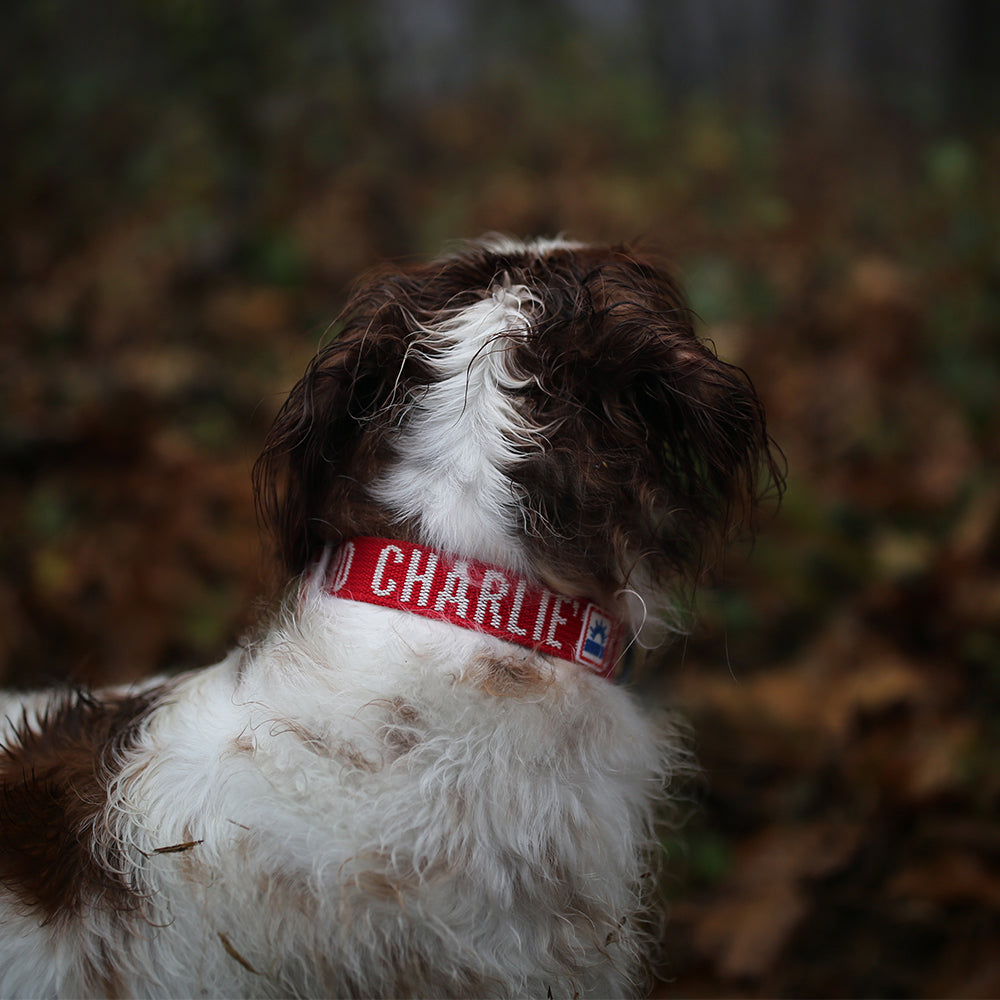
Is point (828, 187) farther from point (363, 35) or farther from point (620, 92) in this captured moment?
point (363, 35)

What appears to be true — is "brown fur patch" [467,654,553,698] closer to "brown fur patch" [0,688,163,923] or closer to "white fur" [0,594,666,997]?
"white fur" [0,594,666,997]

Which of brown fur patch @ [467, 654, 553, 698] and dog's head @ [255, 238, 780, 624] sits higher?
dog's head @ [255, 238, 780, 624]

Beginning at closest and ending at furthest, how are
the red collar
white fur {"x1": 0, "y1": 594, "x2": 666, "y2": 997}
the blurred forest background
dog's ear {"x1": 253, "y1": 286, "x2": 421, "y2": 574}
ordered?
white fur {"x1": 0, "y1": 594, "x2": 666, "y2": 997} → the red collar → dog's ear {"x1": 253, "y1": 286, "x2": 421, "y2": 574} → the blurred forest background

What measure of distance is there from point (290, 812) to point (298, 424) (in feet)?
2.56

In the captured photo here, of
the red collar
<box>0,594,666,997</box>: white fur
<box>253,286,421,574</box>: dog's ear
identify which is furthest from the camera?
<box>253,286,421,574</box>: dog's ear

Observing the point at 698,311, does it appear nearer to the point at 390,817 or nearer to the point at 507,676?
the point at 507,676

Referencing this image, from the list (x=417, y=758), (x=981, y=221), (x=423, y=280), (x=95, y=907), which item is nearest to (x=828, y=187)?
(x=981, y=221)

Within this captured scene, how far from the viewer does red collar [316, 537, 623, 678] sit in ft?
5.54

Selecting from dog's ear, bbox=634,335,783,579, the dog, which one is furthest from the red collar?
dog's ear, bbox=634,335,783,579

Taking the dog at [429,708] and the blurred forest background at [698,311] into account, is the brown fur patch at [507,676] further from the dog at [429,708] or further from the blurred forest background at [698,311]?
the blurred forest background at [698,311]

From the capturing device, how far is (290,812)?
157cm

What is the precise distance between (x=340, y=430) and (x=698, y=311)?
3181mm

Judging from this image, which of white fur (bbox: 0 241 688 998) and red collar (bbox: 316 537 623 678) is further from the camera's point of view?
red collar (bbox: 316 537 623 678)

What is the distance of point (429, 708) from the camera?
1618mm
